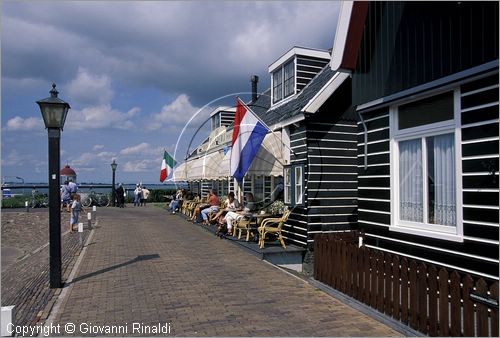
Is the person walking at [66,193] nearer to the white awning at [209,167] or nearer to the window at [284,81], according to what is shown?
the white awning at [209,167]

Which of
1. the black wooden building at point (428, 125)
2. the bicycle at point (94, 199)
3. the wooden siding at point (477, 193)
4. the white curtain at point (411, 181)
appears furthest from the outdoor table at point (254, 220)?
the bicycle at point (94, 199)

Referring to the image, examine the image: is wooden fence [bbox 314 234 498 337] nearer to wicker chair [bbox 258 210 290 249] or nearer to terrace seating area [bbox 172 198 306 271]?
terrace seating area [bbox 172 198 306 271]

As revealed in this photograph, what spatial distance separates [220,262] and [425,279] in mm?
5405

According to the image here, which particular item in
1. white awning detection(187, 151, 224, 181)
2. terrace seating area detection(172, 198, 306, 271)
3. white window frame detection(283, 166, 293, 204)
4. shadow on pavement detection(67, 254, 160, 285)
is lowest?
shadow on pavement detection(67, 254, 160, 285)

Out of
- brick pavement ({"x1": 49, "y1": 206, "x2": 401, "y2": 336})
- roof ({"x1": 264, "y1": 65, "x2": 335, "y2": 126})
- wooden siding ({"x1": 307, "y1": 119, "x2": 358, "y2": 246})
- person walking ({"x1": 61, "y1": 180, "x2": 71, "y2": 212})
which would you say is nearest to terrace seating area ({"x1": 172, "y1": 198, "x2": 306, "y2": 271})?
brick pavement ({"x1": 49, "y1": 206, "x2": 401, "y2": 336})

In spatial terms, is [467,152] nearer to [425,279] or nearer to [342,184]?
[425,279]

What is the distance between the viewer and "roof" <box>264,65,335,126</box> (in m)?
11.4

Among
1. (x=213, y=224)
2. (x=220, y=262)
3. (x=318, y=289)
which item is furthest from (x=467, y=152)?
(x=213, y=224)

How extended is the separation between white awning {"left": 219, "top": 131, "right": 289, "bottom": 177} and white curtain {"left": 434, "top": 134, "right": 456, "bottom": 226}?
20.5 ft

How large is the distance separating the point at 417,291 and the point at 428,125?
2.42 metres

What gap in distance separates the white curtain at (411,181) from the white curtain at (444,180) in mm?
Result: 335

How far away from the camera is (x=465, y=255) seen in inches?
207

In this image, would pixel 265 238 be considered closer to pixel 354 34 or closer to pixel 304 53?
pixel 304 53

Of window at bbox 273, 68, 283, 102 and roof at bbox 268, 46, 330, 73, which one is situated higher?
roof at bbox 268, 46, 330, 73
